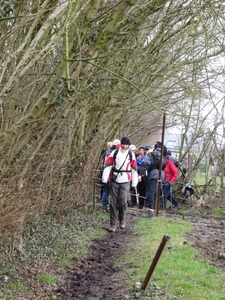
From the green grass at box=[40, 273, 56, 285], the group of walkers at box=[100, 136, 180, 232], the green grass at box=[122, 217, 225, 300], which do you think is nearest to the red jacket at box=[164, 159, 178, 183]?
the group of walkers at box=[100, 136, 180, 232]

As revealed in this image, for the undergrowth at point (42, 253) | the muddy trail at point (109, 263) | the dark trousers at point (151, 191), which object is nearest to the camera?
the undergrowth at point (42, 253)

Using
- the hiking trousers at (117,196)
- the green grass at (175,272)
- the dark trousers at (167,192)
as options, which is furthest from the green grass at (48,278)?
the dark trousers at (167,192)

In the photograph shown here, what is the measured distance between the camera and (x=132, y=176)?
518 inches

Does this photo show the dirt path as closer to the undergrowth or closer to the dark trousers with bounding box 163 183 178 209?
the undergrowth

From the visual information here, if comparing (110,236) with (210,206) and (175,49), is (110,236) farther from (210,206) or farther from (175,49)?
(210,206)

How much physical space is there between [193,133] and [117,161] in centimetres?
1265

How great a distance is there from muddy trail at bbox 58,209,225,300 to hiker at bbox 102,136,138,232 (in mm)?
932

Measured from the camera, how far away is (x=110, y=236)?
13.5m

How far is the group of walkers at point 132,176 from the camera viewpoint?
42.4ft

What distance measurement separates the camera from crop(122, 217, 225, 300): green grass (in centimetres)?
795

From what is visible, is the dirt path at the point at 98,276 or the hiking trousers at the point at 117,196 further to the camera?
the hiking trousers at the point at 117,196

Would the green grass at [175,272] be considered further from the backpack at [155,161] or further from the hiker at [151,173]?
the backpack at [155,161]

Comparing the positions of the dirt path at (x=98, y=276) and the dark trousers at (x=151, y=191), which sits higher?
the dark trousers at (x=151, y=191)

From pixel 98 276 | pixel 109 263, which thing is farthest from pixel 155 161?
pixel 98 276
